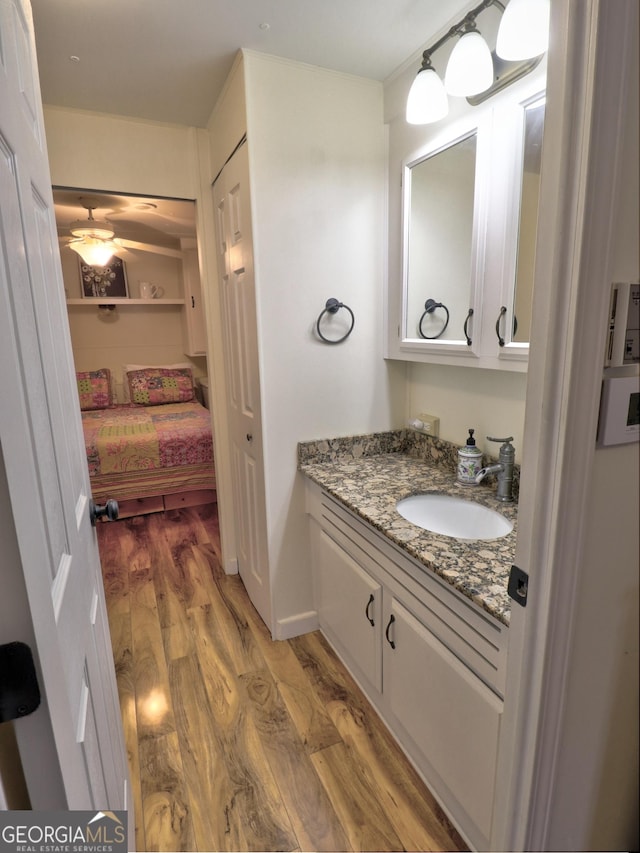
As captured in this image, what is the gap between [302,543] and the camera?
6.71 ft

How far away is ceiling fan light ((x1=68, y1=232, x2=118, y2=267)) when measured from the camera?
11.2 ft

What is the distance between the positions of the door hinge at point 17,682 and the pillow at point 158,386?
4604 millimetres

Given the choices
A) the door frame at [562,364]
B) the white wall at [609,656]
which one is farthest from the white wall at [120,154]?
the white wall at [609,656]

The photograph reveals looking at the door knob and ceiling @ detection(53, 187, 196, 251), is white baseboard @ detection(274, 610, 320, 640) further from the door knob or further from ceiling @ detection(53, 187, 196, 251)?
ceiling @ detection(53, 187, 196, 251)

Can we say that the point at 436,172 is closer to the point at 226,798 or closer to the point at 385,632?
the point at 385,632

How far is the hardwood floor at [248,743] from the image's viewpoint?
1296 millimetres

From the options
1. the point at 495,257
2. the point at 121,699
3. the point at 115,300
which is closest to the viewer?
the point at 495,257

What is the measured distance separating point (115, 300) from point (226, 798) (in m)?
4.76

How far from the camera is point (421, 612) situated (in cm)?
127

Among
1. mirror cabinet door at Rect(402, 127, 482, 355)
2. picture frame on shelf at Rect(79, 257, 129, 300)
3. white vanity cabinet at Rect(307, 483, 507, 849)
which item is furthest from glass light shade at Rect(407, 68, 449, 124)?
picture frame on shelf at Rect(79, 257, 129, 300)

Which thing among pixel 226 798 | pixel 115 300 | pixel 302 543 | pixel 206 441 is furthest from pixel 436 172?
pixel 115 300

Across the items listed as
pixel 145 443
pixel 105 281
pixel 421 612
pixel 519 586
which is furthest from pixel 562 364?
pixel 105 281

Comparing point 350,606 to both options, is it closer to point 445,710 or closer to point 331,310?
point 445,710

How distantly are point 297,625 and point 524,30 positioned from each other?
228 cm
